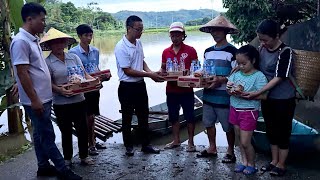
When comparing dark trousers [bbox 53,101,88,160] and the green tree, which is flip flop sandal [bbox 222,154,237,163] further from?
the green tree

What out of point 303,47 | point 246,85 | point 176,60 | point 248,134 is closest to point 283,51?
point 246,85

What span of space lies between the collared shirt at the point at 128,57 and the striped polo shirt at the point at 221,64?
821 millimetres

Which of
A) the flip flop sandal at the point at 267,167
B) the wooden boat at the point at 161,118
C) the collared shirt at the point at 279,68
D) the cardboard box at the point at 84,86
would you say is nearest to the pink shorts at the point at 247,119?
the collared shirt at the point at 279,68

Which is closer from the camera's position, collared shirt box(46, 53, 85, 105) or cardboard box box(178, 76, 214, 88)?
collared shirt box(46, 53, 85, 105)

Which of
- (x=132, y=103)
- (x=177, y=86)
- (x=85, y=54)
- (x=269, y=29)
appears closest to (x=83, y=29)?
(x=85, y=54)

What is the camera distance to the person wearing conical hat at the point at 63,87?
385 cm

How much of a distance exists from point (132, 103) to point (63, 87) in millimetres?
1021

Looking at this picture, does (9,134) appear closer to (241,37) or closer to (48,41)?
(48,41)

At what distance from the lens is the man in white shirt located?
14.4 feet

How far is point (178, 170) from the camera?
14.0 feet

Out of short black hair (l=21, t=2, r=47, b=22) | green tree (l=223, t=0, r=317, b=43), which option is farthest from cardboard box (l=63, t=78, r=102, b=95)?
green tree (l=223, t=0, r=317, b=43)

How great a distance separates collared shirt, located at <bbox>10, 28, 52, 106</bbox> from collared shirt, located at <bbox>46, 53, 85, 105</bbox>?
0.23m

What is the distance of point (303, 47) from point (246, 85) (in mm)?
3881

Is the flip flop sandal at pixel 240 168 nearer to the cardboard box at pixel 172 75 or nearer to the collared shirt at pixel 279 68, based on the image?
the collared shirt at pixel 279 68
